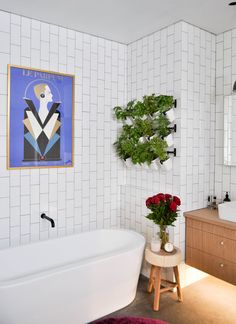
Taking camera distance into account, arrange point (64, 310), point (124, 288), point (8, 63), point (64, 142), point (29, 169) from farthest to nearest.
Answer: point (64, 142) < point (29, 169) < point (8, 63) < point (124, 288) < point (64, 310)

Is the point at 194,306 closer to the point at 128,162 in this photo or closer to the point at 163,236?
the point at 163,236

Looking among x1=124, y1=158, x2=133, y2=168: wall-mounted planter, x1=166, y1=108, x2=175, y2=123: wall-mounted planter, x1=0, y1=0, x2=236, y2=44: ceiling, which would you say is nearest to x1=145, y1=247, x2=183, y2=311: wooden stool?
x1=124, y1=158, x2=133, y2=168: wall-mounted planter

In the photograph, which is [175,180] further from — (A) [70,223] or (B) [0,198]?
(B) [0,198]

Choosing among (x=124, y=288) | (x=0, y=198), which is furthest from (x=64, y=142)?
(x=124, y=288)

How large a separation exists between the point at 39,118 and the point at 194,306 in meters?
2.43

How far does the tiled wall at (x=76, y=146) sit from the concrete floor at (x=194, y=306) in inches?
41.4

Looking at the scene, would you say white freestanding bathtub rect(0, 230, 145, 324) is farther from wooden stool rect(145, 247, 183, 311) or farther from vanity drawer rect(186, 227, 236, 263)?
vanity drawer rect(186, 227, 236, 263)

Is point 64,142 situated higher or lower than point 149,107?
lower

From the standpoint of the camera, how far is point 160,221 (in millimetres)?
2660

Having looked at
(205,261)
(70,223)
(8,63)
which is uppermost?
(8,63)

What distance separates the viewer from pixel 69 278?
7.02 ft

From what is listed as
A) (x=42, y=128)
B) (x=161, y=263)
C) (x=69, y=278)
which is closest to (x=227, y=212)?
(x=161, y=263)

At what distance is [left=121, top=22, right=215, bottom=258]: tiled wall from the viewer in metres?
2.87

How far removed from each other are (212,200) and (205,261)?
73 cm
